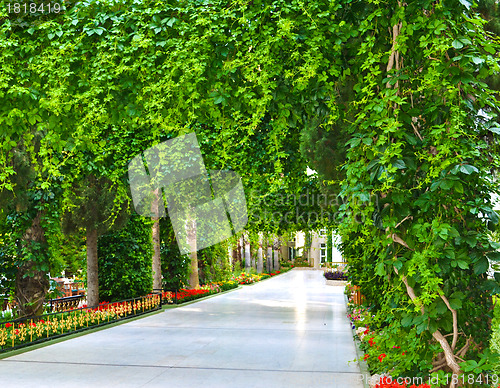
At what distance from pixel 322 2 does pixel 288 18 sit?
286 mm

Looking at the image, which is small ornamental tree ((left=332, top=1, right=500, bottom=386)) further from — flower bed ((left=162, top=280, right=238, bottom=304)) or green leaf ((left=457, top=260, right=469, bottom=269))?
flower bed ((left=162, top=280, right=238, bottom=304))

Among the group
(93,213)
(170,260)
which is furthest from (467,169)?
(170,260)

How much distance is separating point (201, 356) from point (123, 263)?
6506 millimetres

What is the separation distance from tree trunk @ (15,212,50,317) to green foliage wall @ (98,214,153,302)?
3.53 m

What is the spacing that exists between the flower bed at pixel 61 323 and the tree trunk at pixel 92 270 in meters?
0.36

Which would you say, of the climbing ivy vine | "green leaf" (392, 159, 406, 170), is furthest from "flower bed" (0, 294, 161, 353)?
"green leaf" (392, 159, 406, 170)

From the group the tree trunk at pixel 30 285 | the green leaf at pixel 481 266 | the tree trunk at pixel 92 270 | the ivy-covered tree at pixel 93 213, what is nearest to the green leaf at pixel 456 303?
the green leaf at pixel 481 266

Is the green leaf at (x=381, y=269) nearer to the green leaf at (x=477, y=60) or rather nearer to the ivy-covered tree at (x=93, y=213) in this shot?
the green leaf at (x=477, y=60)

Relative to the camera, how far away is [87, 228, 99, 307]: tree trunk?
12438mm

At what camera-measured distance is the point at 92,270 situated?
1245 cm

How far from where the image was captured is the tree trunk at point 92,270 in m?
12.4

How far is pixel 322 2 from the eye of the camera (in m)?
3.71

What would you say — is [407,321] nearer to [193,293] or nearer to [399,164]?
[399,164]

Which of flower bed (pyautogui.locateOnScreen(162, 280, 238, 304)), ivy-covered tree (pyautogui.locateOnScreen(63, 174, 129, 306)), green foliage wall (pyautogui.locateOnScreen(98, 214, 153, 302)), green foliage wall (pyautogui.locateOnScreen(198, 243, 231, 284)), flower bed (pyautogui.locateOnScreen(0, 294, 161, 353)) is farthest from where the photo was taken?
green foliage wall (pyautogui.locateOnScreen(198, 243, 231, 284))
